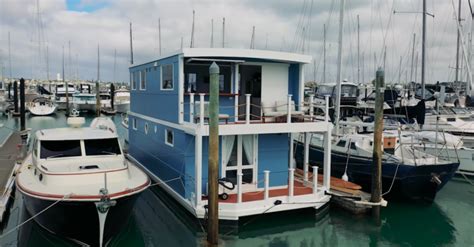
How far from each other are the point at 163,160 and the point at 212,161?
4.49 meters

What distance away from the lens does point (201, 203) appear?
35.8 ft

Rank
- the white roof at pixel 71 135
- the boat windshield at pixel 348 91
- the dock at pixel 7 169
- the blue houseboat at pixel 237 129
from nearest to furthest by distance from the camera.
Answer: the blue houseboat at pixel 237 129 → the white roof at pixel 71 135 → the dock at pixel 7 169 → the boat windshield at pixel 348 91

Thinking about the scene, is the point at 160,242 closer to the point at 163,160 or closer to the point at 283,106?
the point at 163,160

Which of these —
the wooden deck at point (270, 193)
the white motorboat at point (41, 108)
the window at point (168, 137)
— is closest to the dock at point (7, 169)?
the window at point (168, 137)

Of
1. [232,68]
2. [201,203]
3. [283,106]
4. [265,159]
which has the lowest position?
[201,203]

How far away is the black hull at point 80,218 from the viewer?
358 inches

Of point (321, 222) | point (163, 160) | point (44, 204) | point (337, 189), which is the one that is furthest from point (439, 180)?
point (44, 204)

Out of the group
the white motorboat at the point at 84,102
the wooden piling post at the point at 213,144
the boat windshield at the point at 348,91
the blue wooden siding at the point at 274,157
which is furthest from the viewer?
the white motorboat at the point at 84,102

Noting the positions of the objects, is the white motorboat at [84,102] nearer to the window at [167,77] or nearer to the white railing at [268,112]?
the window at [167,77]

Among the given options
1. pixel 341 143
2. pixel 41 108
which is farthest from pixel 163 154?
pixel 41 108

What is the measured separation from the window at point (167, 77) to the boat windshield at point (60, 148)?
10.3ft

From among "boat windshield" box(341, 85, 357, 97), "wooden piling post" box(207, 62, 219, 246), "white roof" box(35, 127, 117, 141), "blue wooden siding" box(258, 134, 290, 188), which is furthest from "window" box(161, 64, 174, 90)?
"boat windshield" box(341, 85, 357, 97)

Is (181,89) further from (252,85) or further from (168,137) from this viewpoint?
(252,85)

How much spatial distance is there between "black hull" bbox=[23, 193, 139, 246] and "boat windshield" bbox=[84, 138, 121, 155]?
227cm
